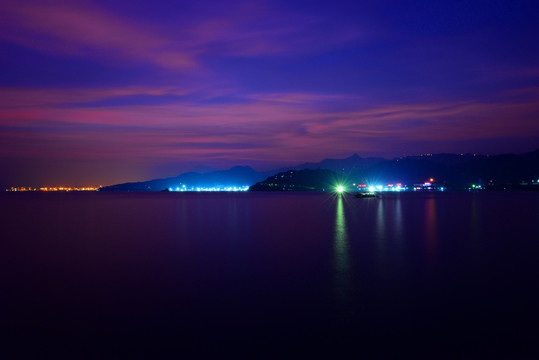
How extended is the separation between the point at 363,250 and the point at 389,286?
352 inches

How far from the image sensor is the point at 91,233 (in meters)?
33.4

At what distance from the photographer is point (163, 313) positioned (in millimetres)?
11727

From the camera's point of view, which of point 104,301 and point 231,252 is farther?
point 231,252

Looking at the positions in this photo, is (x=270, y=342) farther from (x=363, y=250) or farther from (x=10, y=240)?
(x=10, y=240)

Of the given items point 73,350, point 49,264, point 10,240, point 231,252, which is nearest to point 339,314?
point 73,350

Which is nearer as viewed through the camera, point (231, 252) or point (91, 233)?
point (231, 252)

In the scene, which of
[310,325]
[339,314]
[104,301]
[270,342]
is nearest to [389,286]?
[339,314]

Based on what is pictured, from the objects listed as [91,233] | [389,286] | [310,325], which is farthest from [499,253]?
[91,233]

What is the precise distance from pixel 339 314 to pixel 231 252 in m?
12.6

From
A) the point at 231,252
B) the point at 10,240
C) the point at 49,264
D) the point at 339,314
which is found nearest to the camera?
the point at 339,314

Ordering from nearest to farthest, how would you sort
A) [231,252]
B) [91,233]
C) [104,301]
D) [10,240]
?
[104,301]
[231,252]
[10,240]
[91,233]

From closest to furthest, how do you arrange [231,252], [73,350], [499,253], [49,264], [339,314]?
[73,350]
[339,314]
[49,264]
[499,253]
[231,252]

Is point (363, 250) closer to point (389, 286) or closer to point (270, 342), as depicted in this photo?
point (389, 286)

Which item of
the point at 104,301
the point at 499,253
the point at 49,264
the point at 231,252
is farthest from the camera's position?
the point at 231,252
